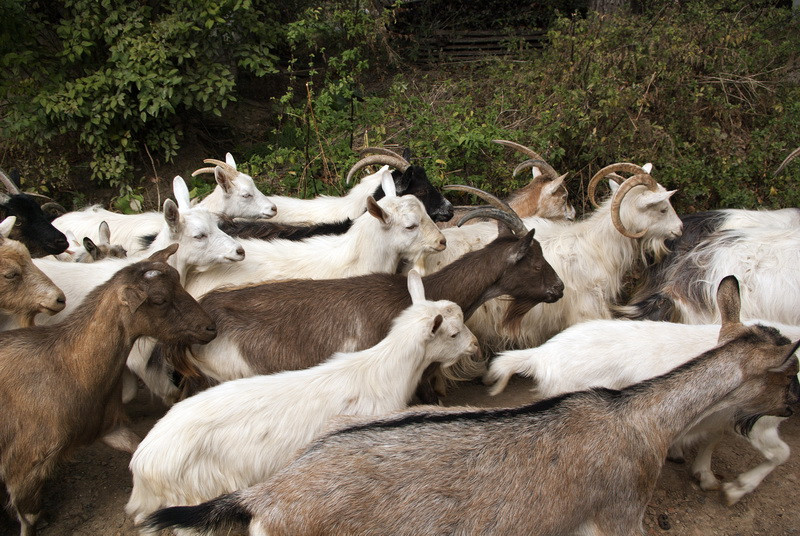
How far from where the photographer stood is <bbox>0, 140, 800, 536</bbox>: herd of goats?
8.87 ft

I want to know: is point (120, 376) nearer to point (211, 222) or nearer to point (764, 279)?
point (211, 222)

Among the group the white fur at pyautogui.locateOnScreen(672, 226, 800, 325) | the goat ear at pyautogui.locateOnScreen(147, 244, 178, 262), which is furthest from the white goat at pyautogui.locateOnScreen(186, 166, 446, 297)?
the white fur at pyautogui.locateOnScreen(672, 226, 800, 325)

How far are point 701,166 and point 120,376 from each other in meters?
5.54

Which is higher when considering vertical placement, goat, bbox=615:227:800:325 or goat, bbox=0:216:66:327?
goat, bbox=0:216:66:327

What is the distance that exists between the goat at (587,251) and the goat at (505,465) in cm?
187

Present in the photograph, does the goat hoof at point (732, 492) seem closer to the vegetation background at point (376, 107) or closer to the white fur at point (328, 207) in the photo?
the white fur at point (328, 207)

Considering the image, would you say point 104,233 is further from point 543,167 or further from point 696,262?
point 696,262

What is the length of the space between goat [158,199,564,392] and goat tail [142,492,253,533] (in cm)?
126

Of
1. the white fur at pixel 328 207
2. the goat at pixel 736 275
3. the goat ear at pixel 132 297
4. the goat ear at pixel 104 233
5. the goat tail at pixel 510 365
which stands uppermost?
the goat ear at pixel 132 297

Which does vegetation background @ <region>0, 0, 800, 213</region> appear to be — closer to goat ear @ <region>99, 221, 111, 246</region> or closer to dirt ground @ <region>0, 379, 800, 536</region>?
goat ear @ <region>99, 221, 111, 246</region>

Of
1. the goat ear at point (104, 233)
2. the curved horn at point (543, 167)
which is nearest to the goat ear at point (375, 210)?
the curved horn at point (543, 167)

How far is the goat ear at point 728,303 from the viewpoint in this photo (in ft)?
11.0

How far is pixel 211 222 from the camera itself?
448cm

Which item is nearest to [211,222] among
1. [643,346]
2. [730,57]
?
[643,346]
